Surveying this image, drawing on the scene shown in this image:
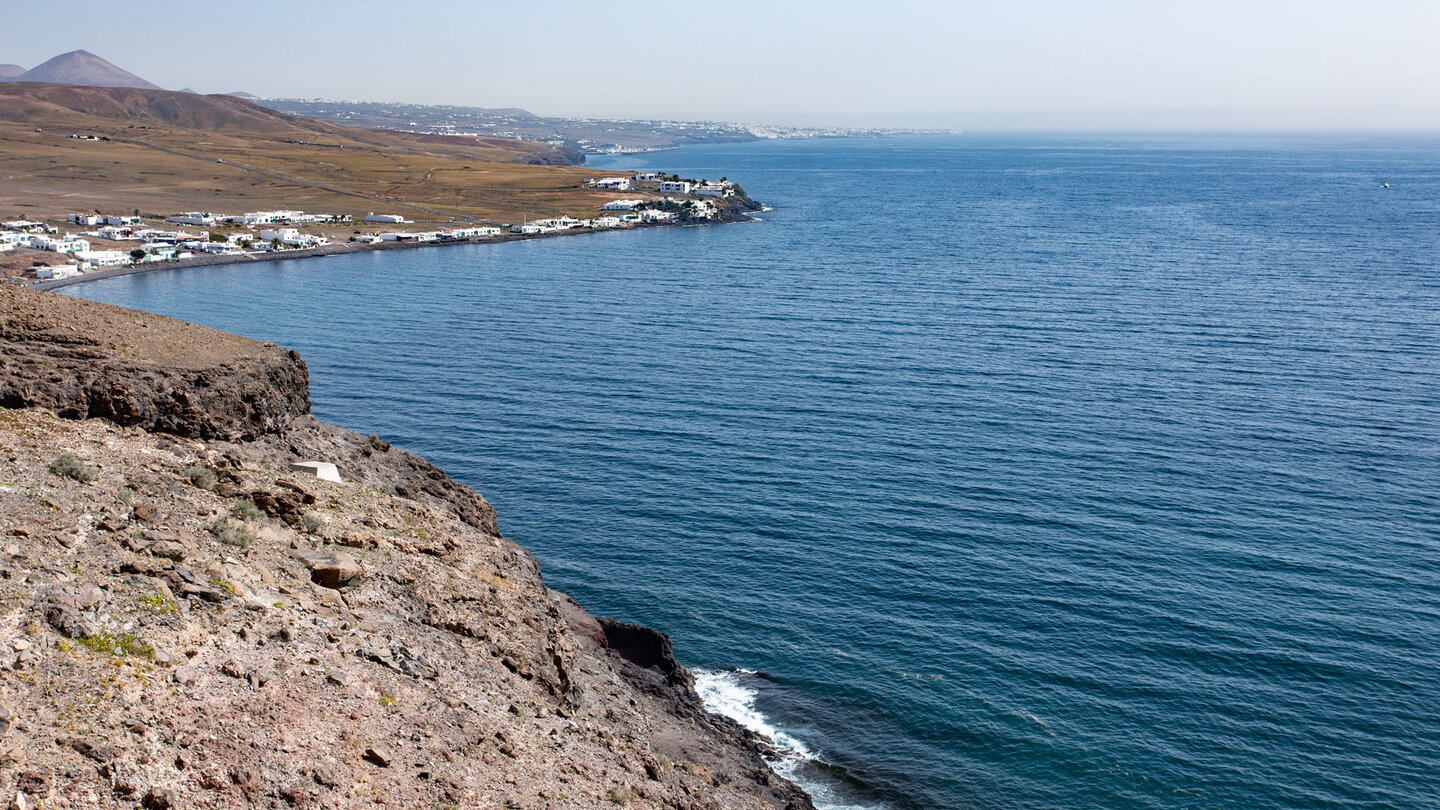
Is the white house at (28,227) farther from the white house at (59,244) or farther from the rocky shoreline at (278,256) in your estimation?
the rocky shoreline at (278,256)

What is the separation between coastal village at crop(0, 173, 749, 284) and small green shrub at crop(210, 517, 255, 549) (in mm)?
124037

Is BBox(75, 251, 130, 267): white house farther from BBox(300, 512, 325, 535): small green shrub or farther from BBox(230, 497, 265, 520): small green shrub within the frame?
BBox(230, 497, 265, 520): small green shrub

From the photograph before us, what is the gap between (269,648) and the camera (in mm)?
22000

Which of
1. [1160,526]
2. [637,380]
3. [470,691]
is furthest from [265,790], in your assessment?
[637,380]

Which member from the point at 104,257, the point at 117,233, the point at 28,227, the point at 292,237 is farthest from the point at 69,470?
the point at 117,233

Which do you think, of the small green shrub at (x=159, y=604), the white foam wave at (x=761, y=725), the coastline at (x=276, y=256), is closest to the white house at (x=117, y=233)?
the coastline at (x=276, y=256)

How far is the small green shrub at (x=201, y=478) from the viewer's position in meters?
28.5

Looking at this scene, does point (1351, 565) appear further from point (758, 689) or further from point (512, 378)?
point (512, 378)

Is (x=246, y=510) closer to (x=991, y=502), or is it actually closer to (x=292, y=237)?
(x=991, y=502)

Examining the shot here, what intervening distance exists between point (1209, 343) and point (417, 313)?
269 feet

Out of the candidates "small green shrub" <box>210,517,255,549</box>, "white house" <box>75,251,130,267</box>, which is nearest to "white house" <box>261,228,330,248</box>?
"white house" <box>75,251,130,267</box>

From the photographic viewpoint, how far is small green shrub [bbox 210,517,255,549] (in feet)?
83.7

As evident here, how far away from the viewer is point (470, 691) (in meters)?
25.3

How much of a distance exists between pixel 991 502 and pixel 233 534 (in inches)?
1611
